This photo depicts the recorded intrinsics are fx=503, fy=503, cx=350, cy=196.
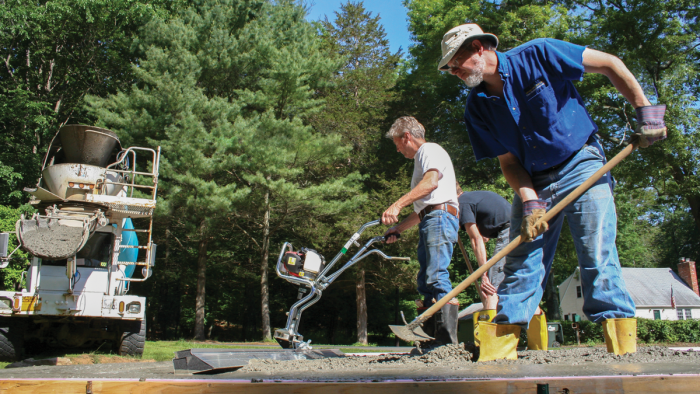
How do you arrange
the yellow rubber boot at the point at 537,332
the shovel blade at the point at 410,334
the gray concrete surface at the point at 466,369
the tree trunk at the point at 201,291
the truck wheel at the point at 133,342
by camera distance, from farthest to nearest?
the tree trunk at the point at 201,291 → the truck wheel at the point at 133,342 → the yellow rubber boot at the point at 537,332 → the shovel blade at the point at 410,334 → the gray concrete surface at the point at 466,369

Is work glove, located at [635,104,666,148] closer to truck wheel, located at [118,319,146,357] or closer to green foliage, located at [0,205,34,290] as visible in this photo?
truck wheel, located at [118,319,146,357]

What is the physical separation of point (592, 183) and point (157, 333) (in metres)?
25.8

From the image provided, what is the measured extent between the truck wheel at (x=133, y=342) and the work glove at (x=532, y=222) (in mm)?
5732

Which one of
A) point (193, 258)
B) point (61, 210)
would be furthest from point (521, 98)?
point (193, 258)

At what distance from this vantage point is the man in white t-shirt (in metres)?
3.42

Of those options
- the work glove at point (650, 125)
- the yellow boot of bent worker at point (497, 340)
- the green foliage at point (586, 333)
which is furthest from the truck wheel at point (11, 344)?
the green foliage at point (586, 333)

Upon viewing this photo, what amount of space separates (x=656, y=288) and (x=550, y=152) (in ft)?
133

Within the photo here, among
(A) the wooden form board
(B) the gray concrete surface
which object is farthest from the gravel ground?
(A) the wooden form board

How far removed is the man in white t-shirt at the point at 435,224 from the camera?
135 inches

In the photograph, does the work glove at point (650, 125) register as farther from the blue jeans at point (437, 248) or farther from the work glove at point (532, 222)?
the blue jeans at point (437, 248)

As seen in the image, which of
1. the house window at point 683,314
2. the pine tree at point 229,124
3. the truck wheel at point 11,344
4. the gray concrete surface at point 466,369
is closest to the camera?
the gray concrete surface at point 466,369

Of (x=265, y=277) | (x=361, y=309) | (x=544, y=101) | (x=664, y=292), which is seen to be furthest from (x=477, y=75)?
(x=664, y=292)

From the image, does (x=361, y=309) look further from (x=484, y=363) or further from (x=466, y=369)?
(x=466, y=369)

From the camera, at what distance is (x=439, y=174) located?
366 cm
